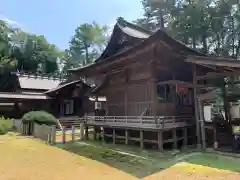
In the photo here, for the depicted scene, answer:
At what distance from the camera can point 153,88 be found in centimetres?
1238

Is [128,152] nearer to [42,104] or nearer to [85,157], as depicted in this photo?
[85,157]

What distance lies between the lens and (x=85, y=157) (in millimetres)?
10414

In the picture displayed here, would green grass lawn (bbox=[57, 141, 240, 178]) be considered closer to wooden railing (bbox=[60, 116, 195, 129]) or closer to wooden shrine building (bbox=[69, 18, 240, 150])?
wooden shrine building (bbox=[69, 18, 240, 150])

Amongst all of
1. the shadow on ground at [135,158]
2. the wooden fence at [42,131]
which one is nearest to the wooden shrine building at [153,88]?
the shadow on ground at [135,158]

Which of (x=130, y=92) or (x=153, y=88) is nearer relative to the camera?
(x=153, y=88)

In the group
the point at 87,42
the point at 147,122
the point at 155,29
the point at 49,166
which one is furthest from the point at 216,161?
the point at 87,42

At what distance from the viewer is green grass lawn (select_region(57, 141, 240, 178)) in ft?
26.7

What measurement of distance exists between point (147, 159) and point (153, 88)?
413 centimetres

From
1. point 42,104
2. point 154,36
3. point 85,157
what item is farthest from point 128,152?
point 42,104

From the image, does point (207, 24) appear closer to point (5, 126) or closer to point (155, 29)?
point (155, 29)

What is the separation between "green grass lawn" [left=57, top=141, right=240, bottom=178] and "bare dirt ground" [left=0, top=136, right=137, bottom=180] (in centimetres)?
57

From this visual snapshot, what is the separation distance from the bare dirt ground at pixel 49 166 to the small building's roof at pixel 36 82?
23.0 m

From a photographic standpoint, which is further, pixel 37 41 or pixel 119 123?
pixel 37 41

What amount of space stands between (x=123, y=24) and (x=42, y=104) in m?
16.8
